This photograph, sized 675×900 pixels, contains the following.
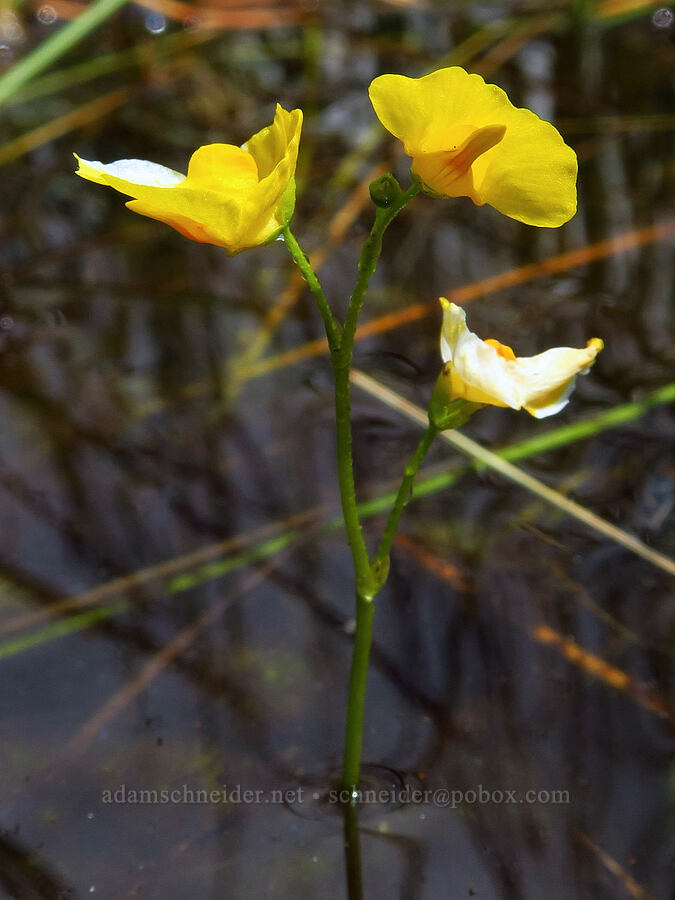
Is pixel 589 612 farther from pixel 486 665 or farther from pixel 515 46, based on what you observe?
pixel 515 46

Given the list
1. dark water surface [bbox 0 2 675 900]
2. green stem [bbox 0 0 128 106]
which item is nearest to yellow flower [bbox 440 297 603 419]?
dark water surface [bbox 0 2 675 900]

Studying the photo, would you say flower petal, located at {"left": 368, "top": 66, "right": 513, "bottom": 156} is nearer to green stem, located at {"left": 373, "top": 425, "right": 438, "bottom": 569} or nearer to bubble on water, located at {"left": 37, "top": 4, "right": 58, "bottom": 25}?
green stem, located at {"left": 373, "top": 425, "right": 438, "bottom": 569}

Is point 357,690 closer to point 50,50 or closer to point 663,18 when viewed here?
point 50,50

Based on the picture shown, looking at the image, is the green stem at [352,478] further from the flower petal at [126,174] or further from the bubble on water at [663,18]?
the bubble on water at [663,18]

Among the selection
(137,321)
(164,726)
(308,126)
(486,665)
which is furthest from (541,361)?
(308,126)

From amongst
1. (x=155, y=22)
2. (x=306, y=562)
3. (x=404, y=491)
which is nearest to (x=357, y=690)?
(x=404, y=491)

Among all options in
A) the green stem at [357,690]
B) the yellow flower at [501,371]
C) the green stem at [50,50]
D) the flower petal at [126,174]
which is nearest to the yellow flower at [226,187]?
the flower petal at [126,174]
